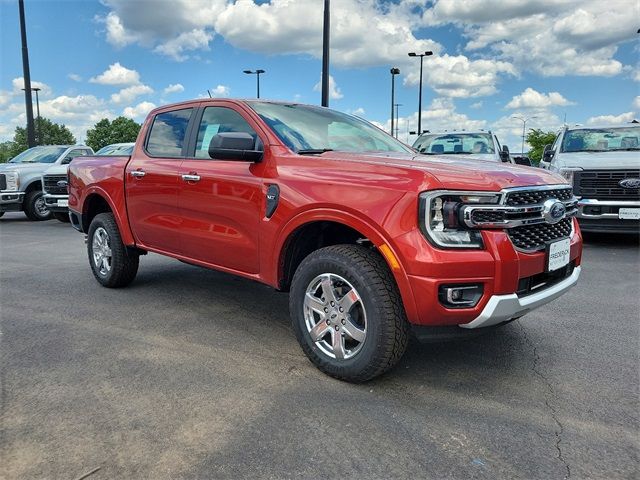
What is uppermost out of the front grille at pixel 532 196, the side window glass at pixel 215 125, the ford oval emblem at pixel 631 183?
the side window glass at pixel 215 125

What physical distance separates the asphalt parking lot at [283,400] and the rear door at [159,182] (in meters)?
0.69

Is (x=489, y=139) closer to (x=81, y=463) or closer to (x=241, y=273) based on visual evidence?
(x=241, y=273)

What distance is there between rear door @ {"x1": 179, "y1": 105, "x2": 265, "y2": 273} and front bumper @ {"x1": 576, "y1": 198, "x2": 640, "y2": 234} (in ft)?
18.9

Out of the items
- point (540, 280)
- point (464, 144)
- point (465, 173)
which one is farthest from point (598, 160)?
point (465, 173)

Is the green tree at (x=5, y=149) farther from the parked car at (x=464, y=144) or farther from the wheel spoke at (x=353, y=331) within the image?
the wheel spoke at (x=353, y=331)

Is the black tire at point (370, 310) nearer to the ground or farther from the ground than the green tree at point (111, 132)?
nearer to the ground

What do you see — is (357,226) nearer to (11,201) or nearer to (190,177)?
(190,177)

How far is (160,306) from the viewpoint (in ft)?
15.8

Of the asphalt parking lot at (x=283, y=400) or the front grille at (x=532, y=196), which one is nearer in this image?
the asphalt parking lot at (x=283, y=400)

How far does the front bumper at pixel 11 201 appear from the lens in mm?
12445

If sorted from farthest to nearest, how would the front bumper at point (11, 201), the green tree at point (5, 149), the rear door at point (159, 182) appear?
the green tree at point (5, 149)
the front bumper at point (11, 201)
the rear door at point (159, 182)

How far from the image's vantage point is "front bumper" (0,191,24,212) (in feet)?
40.8

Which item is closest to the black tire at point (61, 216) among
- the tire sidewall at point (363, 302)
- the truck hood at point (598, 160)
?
the truck hood at point (598, 160)

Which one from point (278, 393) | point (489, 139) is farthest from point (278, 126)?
point (489, 139)
